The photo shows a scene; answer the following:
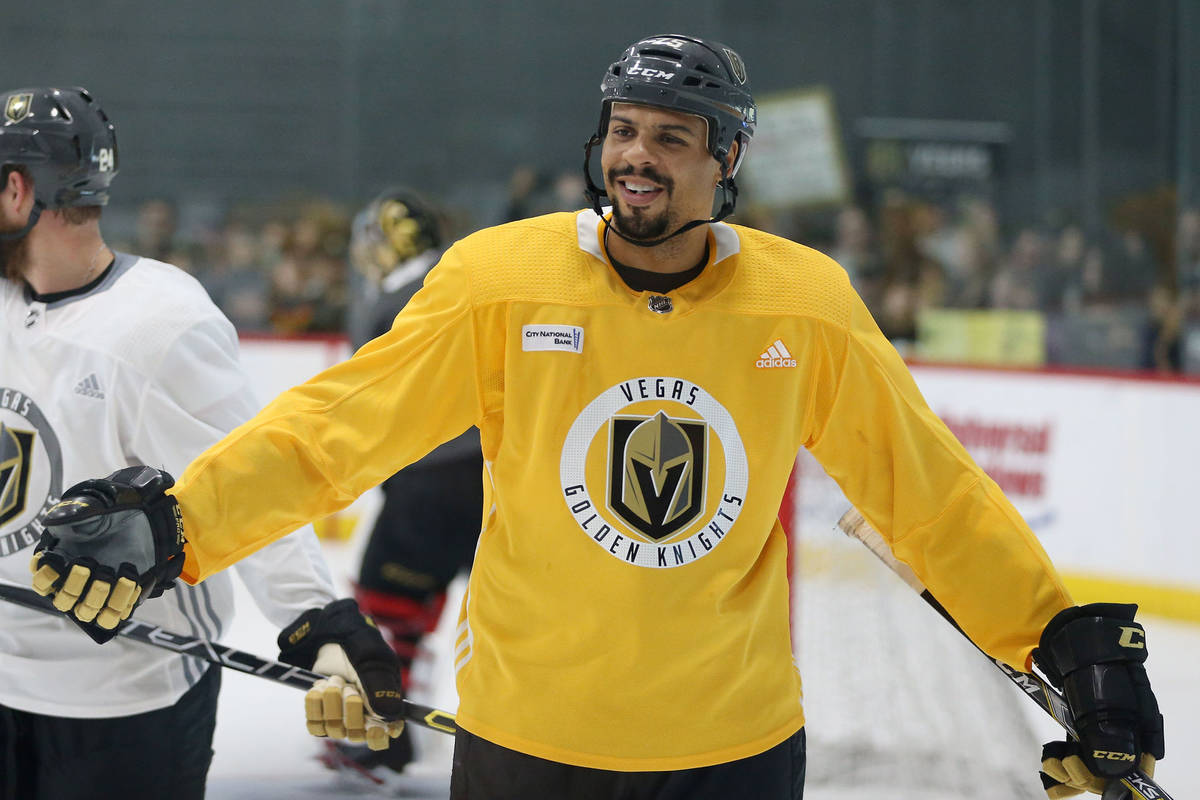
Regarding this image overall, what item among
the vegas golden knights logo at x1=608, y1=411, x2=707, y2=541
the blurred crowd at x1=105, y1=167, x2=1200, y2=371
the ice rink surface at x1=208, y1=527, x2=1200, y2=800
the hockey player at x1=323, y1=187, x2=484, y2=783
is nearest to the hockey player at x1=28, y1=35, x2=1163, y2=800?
the vegas golden knights logo at x1=608, y1=411, x2=707, y2=541

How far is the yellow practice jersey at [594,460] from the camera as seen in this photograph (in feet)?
4.79

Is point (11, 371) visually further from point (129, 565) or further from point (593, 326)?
point (593, 326)

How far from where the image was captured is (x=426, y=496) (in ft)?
10.5

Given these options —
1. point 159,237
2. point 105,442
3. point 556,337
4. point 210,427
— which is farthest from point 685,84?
point 159,237

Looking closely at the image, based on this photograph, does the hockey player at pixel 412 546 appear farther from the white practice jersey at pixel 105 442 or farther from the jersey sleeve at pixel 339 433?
the jersey sleeve at pixel 339 433

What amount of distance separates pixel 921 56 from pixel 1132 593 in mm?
3579

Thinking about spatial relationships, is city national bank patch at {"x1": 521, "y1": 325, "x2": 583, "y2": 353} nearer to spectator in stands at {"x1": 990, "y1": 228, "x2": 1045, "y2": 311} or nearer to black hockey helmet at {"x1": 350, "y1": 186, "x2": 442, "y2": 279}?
black hockey helmet at {"x1": 350, "y1": 186, "x2": 442, "y2": 279}

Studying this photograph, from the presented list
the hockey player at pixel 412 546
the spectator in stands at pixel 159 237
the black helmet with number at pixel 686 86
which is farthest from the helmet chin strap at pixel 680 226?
the spectator in stands at pixel 159 237

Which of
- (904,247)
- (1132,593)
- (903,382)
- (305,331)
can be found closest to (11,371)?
(903,382)

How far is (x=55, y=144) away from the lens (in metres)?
1.85

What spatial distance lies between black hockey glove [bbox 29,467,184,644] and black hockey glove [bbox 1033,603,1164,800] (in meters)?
0.96

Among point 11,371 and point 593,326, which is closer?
point 593,326

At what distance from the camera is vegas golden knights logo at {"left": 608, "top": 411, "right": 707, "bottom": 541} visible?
1459 mm

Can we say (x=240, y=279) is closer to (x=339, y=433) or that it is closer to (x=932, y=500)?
(x=339, y=433)
